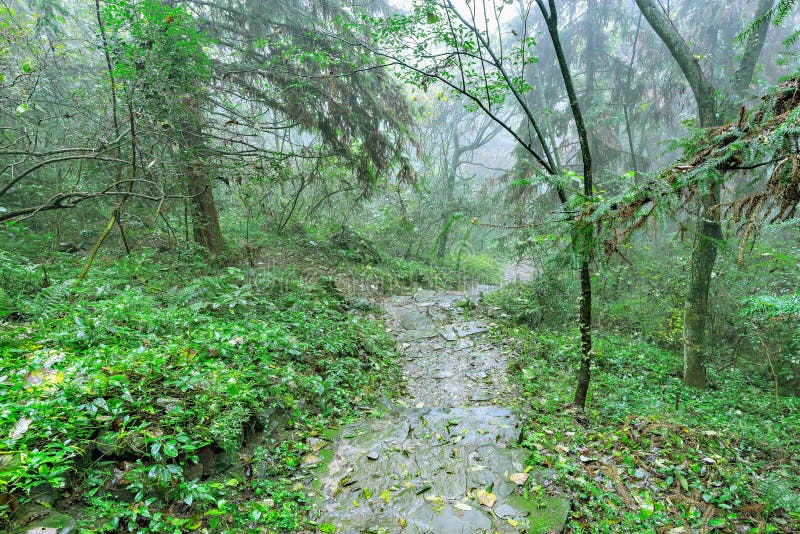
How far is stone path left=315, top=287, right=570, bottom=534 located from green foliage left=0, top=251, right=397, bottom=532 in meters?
0.43

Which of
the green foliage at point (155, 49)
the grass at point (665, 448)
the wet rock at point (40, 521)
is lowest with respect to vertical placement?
the grass at point (665, 448)

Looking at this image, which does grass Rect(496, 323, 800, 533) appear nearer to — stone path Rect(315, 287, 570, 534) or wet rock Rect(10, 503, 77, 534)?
stone path Rect(315, 287, 570, 534)

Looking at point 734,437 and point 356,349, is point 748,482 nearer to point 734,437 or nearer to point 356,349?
point 734,437

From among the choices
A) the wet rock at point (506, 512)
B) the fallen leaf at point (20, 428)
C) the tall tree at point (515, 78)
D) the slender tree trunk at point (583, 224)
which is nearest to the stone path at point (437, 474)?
the wet rock at point (506, 512)

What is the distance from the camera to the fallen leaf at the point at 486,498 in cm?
283

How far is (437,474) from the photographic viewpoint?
10.6 feet

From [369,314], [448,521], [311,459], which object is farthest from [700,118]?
[311,459]

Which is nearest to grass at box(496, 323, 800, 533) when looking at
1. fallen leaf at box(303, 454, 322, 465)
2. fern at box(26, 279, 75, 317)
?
fallen leaf at box(303, 454, 322, 465)

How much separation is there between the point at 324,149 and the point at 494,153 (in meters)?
36.9

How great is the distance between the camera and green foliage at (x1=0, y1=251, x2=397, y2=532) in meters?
2.27

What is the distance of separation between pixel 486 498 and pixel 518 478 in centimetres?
36

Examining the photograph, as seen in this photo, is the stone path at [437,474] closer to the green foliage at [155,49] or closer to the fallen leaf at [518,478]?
the fallen leaf at [518,478]

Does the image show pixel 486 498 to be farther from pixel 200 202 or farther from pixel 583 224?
pixel 200 202

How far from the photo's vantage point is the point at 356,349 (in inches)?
235
